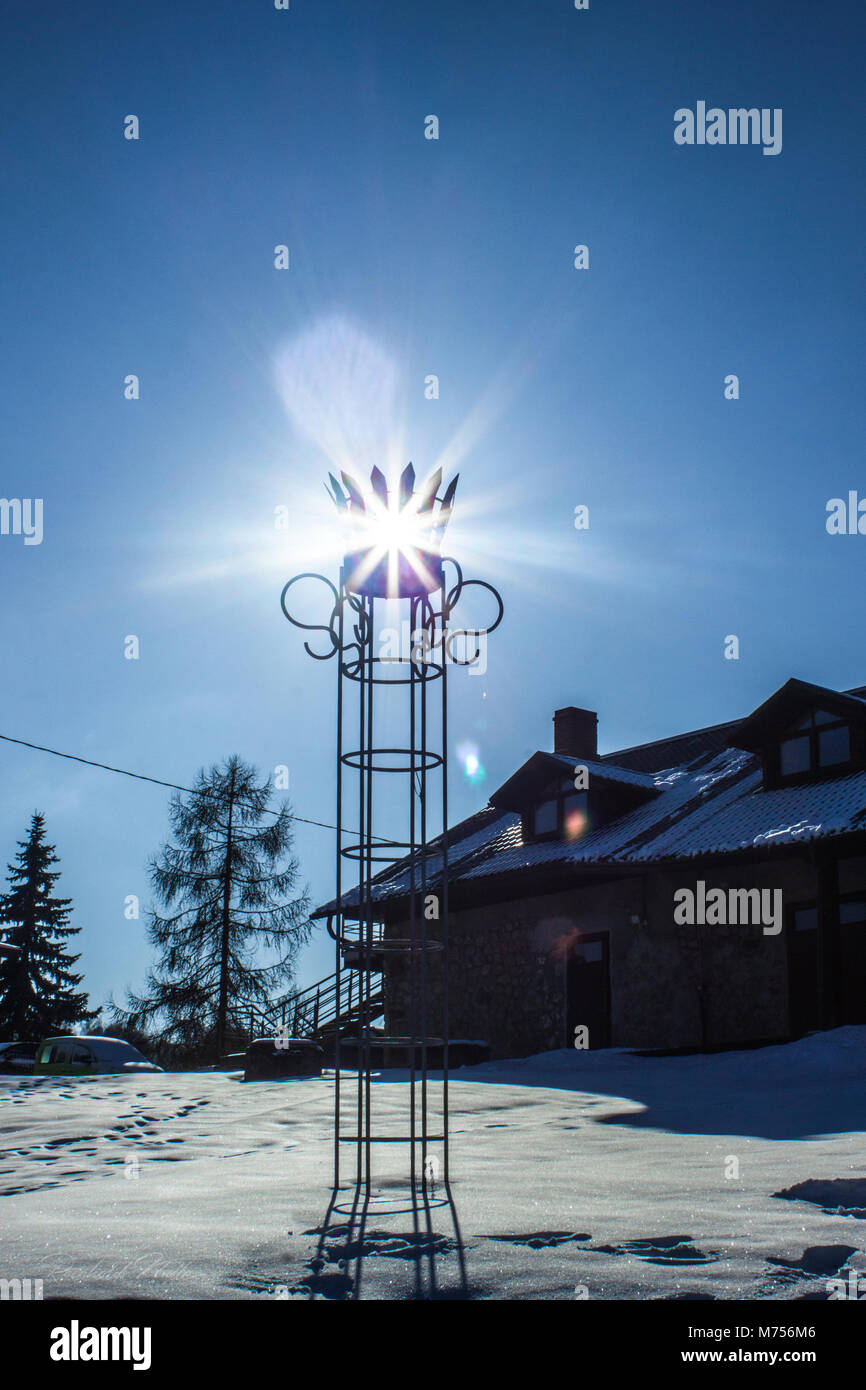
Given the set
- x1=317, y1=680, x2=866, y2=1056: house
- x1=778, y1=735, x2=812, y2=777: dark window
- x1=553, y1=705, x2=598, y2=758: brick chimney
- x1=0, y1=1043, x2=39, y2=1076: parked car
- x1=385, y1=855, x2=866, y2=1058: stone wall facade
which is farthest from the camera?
x1=553, y1=705, x2=598, y2=758: brick chimney

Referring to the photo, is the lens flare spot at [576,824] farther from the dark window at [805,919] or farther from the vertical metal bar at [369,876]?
the vertical metal bar at [369,876]

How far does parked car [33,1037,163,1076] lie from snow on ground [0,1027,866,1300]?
9.66 metres

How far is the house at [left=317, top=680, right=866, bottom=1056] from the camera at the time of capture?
48.4 ft

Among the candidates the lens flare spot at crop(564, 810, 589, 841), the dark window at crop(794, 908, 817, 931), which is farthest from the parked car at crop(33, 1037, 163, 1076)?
the dark window at crop(794, 908, 817, 931)

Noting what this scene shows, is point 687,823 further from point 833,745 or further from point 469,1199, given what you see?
point 469,1199

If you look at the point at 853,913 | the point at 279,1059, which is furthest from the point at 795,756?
the point at 279,1059

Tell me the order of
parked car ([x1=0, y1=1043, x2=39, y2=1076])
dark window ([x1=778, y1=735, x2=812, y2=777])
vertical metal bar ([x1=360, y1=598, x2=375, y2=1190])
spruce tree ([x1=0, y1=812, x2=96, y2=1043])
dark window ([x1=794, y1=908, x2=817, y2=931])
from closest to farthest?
vertical metal bar ([x1=360, y1=598, x2=375, y2=1190]) → dark window ([x1=794, y1=908, x2=817, y2=931]) → dark window ([x1=778, y1=735, x2=812, y2=777]) → parked car ([x1=0, y1=1043, x2=39, y2=1076]) → spruce tree ([x1=0, y1=812, x2=96, y2=1043])

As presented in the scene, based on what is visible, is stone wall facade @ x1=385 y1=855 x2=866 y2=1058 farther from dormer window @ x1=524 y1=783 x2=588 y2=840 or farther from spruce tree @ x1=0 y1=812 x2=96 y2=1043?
spruce tree @ x1=0 y1=812 x2=96 y2=1043

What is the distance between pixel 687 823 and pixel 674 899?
136 cm

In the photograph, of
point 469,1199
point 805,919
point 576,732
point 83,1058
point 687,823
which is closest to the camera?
point 469,1199

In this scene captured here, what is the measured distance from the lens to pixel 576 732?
2291 cm
